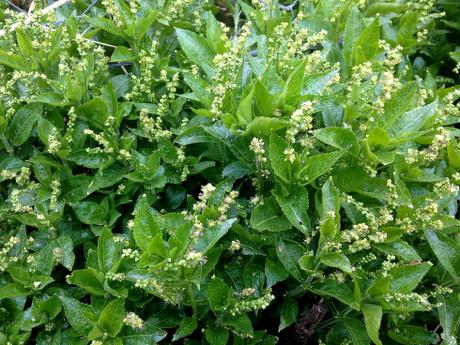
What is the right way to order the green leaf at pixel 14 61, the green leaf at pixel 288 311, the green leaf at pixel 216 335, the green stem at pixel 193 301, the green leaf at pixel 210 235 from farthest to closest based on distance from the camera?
1. the green leaf at pixel 14 61
2. the green leaf at pixel 288 311
3. the green leaf at pixel 216 335
4. the green stem at pixel 193 301
5. the green leaf at pixel 210 235

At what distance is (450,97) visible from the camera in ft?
7.51

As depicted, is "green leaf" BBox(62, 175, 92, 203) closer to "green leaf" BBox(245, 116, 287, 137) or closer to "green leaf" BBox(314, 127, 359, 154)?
"green leaf" BBox(245, 116, 287, 137)

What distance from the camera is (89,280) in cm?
194

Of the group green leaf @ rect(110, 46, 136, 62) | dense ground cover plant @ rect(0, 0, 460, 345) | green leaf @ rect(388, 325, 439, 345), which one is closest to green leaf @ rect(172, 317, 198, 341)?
dense ground cover plant @ rect(0, 0, 460, 345)

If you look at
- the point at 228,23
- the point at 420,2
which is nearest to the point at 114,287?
the point at 228,23

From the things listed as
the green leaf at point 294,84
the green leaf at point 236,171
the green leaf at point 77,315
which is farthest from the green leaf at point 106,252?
the green leaf at point 294,84

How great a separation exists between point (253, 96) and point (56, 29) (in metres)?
1.08

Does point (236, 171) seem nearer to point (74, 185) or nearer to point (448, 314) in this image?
point (74, 185)

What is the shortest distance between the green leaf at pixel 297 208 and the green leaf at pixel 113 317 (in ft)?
2.24

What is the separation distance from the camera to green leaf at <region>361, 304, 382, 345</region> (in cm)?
181

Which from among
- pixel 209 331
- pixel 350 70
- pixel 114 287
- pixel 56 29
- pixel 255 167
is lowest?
pixel 209 331

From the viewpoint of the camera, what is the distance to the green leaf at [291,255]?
197cm

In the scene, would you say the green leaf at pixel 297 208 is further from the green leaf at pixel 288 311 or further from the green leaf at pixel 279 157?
the green leaf at pixel 288 311

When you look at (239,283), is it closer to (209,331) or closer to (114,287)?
(209,331)
